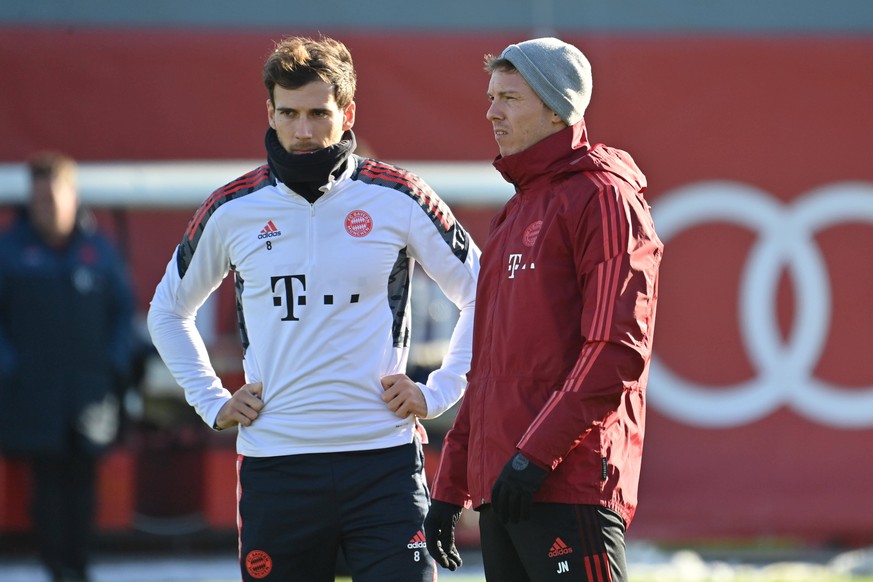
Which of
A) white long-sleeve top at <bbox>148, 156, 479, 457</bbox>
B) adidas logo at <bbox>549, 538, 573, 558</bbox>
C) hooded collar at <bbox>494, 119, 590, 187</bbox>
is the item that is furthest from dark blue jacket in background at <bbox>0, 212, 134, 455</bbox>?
adidas logo at <bbox>549, 538, 573, 558</bbox>

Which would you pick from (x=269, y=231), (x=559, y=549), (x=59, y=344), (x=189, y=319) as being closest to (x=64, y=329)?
(x=59, y=344)

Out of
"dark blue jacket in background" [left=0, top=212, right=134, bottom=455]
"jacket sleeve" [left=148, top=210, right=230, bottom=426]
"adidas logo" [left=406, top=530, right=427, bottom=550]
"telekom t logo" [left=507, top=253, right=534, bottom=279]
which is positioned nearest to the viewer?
"telekom t logo" [left=507, top=253, right=534, bottom=279]

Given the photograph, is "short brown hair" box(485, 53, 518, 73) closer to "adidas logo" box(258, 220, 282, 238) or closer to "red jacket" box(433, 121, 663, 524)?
"red jacket" box(433, 121, 663, 524)

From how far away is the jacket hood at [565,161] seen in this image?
344 cm

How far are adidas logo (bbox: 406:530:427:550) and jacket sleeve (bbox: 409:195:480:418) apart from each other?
0.34m

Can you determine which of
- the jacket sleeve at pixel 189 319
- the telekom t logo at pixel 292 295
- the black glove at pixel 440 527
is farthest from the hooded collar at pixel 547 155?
the jacket sleeve at pixel 189 319

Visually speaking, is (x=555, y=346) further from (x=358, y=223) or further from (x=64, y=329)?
(x=64, y=329)

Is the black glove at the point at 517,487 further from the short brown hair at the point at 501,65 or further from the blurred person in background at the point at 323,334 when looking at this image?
the short brown hair at the point at 501,65

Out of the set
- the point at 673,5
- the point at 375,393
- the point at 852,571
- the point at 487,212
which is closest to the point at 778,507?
the point at 852,571

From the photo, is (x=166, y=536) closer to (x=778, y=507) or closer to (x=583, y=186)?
(x=778, y=507)

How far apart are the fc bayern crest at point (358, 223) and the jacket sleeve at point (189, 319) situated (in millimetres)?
392

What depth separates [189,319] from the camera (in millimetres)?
4191

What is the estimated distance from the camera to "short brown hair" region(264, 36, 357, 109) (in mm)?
3826

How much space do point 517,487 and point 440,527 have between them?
46 cm
